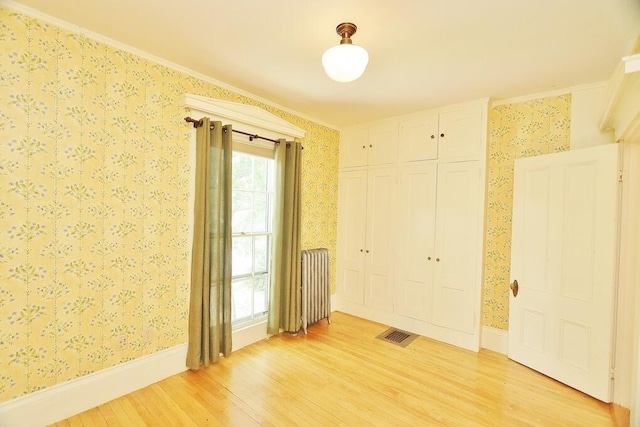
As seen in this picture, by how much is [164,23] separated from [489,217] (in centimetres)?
330

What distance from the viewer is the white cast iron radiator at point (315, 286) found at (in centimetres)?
341

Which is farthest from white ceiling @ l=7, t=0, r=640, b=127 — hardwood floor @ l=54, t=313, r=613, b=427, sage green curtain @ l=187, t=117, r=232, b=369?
hardwood floor @ l=54, t=313, r=613, b=427

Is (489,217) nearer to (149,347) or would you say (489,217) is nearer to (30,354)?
(149,347)

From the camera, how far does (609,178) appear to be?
7.40 feet

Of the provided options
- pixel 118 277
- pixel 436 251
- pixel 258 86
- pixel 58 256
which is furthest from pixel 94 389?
pixel 436 251

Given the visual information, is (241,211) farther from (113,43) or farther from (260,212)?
(113,43)

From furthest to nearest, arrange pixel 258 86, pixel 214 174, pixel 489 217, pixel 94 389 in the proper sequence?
pixel 489 217 < pixel 258 86 < pixel 214 174 < pixel 94 389

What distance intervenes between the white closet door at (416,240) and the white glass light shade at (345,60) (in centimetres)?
199

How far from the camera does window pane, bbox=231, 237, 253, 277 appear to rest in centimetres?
299

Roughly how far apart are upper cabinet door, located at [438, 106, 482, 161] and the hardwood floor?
2078mm

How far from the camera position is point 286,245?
129 inches

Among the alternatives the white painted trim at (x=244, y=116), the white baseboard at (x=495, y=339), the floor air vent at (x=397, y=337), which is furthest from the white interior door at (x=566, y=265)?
the white painted trim at (x=244, y=116)

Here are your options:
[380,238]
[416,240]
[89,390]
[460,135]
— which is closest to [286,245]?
[380,238]

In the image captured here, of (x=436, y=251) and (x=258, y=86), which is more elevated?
(x=258, y=86)
